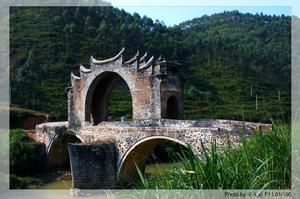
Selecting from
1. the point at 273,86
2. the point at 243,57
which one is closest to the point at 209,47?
the point at 243,57

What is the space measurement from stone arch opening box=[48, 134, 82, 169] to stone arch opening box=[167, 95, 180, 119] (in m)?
6.50

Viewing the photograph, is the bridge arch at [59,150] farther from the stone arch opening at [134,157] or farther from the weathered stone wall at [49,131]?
the stone arch opening at [134,157]

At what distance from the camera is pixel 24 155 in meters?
21.7

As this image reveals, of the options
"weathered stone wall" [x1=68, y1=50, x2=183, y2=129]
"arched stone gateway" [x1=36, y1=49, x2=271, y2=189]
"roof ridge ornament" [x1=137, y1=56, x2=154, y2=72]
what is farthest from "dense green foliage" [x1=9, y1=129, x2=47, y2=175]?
"roof ridge ornament" [x1=137, y1=56, x2=154, y2=72]

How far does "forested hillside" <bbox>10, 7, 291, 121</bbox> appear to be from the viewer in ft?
126

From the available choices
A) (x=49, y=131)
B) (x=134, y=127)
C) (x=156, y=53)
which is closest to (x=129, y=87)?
(x=134, y=127)

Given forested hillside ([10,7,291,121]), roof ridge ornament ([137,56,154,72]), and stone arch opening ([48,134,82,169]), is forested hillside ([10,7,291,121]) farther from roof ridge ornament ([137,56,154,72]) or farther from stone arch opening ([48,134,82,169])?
roof ridge ornament ([137,56,154,72])

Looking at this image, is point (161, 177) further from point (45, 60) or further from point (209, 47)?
point (209, 47)

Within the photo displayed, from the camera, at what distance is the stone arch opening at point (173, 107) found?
61.1ft

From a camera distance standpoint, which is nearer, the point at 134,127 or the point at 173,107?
the point at 134,127

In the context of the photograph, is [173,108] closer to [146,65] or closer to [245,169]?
[146,65]

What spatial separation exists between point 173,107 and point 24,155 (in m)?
8.14

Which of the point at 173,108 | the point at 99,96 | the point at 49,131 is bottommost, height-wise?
the point at 49,131

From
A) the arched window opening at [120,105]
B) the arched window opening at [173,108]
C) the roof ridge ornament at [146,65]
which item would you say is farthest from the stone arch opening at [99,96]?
the arched window opening at [120,105]
